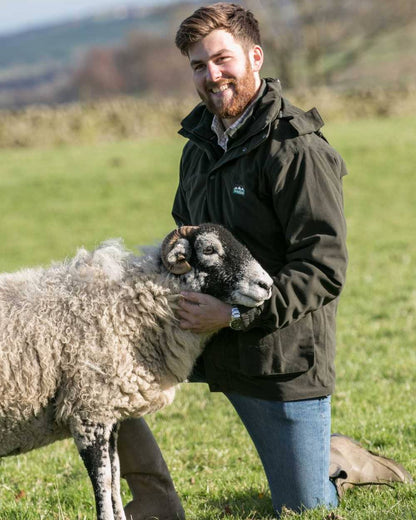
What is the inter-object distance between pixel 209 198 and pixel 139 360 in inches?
36.8

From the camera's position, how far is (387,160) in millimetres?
22688

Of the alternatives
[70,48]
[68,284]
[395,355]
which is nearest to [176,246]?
[68,284]

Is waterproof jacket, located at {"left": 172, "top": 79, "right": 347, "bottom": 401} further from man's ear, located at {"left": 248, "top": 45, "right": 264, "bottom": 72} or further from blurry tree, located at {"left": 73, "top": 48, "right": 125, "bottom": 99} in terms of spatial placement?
blurry tree, located at {"left": 73, "top": 48, "right": 125, "bottom": 99}

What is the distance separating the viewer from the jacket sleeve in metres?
3.70

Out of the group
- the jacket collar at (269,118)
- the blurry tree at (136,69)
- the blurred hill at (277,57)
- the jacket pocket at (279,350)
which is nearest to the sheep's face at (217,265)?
the jacket pocket at (279,350)

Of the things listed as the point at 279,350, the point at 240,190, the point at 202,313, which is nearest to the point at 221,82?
the point at 240,190

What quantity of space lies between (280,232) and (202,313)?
23.2 inches

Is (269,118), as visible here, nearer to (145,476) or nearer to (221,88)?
(221,88)

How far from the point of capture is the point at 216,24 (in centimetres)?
389

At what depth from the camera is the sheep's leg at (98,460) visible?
3705 millimetres

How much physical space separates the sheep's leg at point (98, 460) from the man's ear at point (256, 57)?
2.01 metres

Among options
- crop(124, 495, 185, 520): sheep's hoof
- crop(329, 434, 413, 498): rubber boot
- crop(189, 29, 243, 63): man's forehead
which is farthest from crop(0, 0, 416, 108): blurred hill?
crop(124, 495, 185, 520): sheep's hoof

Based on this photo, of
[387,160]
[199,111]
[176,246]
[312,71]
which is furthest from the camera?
[312,71]

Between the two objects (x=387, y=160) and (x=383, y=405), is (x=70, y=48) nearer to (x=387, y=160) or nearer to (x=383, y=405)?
(x=387, y=160)
